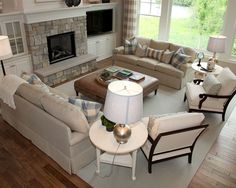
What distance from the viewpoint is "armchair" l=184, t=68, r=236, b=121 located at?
157 inches

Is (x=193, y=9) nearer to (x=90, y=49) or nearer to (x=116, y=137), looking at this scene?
(x=90, y=49)

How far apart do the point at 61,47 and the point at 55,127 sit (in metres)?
3.69

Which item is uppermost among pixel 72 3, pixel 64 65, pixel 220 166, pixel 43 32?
pixel 72 3

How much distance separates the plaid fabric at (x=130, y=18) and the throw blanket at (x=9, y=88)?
14.9 ft

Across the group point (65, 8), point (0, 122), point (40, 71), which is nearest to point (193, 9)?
point (65, 8)

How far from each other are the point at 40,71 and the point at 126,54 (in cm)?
234

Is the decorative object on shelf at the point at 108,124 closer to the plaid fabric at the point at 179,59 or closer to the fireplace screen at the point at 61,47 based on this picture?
the plaid fabric at the point at 179,59

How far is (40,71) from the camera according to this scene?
5.33 meters

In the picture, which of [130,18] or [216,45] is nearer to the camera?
[216,45]

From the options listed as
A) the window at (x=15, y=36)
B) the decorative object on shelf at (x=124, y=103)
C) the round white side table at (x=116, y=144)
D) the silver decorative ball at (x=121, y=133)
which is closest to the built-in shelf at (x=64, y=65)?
the window at (x=15, y=36)

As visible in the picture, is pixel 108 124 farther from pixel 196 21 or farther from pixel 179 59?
pixel 196 21

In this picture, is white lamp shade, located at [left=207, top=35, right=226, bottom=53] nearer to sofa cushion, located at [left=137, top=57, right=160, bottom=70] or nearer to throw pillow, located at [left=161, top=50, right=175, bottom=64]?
throw pillow, located at [left=161, top=50, right=175, bottom=64]

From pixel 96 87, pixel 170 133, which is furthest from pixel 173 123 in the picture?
pixel 96 87

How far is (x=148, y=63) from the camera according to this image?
226 inches
